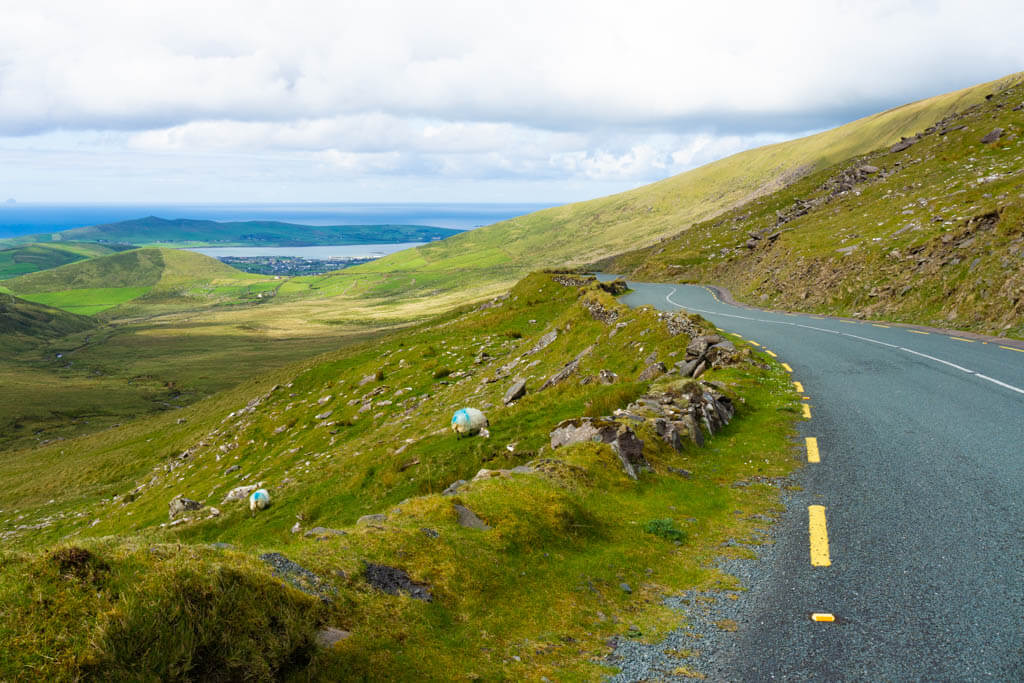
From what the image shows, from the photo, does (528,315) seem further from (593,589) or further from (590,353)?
(593,589)

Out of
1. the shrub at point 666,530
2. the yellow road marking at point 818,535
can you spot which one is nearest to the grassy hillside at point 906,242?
the yellow road marking at point 818,535

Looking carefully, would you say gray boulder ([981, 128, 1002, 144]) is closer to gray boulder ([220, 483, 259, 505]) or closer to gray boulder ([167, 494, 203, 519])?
gray boulder ([220, 483, 259, 505])

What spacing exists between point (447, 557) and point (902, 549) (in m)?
7.08

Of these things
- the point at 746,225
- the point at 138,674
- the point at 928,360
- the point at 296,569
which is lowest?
the point at 928,360

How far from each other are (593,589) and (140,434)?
80.2 m

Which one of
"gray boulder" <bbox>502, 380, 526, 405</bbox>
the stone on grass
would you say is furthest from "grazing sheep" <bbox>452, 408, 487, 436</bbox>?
the stone on grass

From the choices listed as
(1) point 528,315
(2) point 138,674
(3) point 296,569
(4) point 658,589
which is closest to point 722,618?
(4) point 658,589

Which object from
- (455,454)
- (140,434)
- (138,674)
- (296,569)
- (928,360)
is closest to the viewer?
(138,674)

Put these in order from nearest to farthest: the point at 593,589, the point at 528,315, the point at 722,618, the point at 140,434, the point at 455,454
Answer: the point at 722,618
the point at 593,589
the point at 455,454
the point at 528,315
the point at 140,434

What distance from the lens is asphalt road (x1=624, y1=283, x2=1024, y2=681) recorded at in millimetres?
6270

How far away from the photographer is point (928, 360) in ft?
74.0

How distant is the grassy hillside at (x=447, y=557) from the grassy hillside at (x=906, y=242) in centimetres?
2129

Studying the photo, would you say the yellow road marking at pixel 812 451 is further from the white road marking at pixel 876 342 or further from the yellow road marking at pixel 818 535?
the white road marking at pixel 876 342

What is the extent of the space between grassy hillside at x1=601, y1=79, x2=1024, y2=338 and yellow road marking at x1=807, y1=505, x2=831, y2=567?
27212 mm
